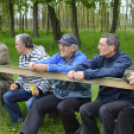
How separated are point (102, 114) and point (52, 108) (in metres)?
0.93

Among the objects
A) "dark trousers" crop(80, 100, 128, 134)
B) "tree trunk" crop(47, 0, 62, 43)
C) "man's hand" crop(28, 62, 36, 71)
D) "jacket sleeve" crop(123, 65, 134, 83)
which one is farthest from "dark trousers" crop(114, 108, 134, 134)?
"tree trunk" crop(47, 0, 62, 43)

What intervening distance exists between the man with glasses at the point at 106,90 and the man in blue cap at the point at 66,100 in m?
0.34

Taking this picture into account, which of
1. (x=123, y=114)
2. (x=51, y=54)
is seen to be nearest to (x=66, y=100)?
(x=123, y=114)

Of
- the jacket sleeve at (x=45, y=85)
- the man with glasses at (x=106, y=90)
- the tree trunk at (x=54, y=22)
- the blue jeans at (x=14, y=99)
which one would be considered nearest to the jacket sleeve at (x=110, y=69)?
the man with glasses at (x=106, y=90)

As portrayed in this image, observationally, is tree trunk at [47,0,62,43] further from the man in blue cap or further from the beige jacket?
the man in blue cap

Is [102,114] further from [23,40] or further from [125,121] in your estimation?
[23,40]

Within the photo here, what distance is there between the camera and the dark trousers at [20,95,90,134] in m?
4.00

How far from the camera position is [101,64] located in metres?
3.86

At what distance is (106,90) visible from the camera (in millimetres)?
3691

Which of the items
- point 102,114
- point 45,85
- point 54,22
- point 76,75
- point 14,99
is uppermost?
point 54,22

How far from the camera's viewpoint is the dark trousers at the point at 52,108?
400 centimetres

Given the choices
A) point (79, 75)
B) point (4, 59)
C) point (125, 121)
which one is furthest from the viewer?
point (4, 59)

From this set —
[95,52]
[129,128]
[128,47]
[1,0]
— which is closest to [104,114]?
[129,128]

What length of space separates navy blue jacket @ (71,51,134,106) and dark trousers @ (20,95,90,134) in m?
0.41
